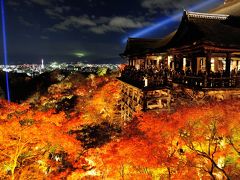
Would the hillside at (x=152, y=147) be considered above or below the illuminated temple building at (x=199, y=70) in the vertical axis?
below

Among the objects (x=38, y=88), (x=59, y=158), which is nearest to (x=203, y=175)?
(x=59, y=158)

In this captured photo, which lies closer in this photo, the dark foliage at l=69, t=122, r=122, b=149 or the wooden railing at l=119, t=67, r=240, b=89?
the wooden railing at l=119, t=67, r=240, b=89

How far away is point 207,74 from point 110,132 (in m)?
16.1

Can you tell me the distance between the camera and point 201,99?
16953 millimetres

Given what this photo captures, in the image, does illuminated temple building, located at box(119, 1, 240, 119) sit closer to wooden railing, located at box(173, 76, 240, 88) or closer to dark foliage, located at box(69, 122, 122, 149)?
wooden railing, located at box(173, 76, 240, 88)

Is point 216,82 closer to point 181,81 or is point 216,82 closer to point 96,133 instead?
point 181,81

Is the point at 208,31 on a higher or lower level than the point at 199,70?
higher

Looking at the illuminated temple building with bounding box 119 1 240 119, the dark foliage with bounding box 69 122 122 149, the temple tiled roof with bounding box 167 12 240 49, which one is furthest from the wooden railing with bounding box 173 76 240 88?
the dark foliage with bounding box 69 122 122 149

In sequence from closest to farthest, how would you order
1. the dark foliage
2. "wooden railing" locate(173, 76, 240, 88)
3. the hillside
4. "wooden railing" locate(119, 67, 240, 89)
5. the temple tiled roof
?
"wooden railing" locate(173, 76, 240, 88)
"wooden railing" locate(119, 67, 240, 89)
the temple tiled roof
the hillside
the dark foliage

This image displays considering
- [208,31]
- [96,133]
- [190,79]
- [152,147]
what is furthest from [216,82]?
[96,133]

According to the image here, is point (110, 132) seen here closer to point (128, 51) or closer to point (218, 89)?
point (128, 51)

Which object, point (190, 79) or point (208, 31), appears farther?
point (190, 79)

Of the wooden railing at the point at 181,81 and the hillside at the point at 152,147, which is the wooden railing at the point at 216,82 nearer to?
the wooden railing at the point at 181,81

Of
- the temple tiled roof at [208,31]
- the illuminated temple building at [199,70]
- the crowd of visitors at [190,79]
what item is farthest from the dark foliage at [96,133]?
the temple tiled roof at [208,31]
